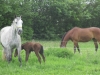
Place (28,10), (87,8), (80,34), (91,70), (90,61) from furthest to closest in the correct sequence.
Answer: (87,8) → (28,10) → (80,34) → (90,61) → (91,70)

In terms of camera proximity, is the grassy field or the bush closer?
the grassy field

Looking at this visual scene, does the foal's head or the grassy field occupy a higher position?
the foal's head

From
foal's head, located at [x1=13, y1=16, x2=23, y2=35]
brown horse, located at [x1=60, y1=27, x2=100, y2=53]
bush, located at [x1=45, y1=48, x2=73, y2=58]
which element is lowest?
bush, located at [x1=45, y1=48, x2=73, y2=58]

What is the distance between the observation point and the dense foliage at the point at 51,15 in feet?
93.6

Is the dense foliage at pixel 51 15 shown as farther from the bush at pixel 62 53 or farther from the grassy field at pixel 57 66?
the grassy field at pixel 57 66

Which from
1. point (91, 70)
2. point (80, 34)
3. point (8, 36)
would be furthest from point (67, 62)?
point (80, 34)

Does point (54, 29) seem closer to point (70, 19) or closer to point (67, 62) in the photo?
point (70, 19)

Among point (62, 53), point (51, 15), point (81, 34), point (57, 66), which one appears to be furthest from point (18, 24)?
point (51, 15)

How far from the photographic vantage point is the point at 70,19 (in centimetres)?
3228

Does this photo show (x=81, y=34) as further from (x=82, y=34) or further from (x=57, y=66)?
(x=57, y=66)

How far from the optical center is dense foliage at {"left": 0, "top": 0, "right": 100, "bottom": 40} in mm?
28516

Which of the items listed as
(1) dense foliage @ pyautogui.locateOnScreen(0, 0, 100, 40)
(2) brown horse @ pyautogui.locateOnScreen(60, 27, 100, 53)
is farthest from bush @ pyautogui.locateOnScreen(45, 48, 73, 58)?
(1) dense foliage @ pyautogui.locateOnScreen(0, 0, 100, 40)

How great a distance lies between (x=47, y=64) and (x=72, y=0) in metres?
24.9

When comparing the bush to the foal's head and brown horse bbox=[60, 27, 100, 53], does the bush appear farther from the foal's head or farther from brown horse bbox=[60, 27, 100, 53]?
the foal's head
